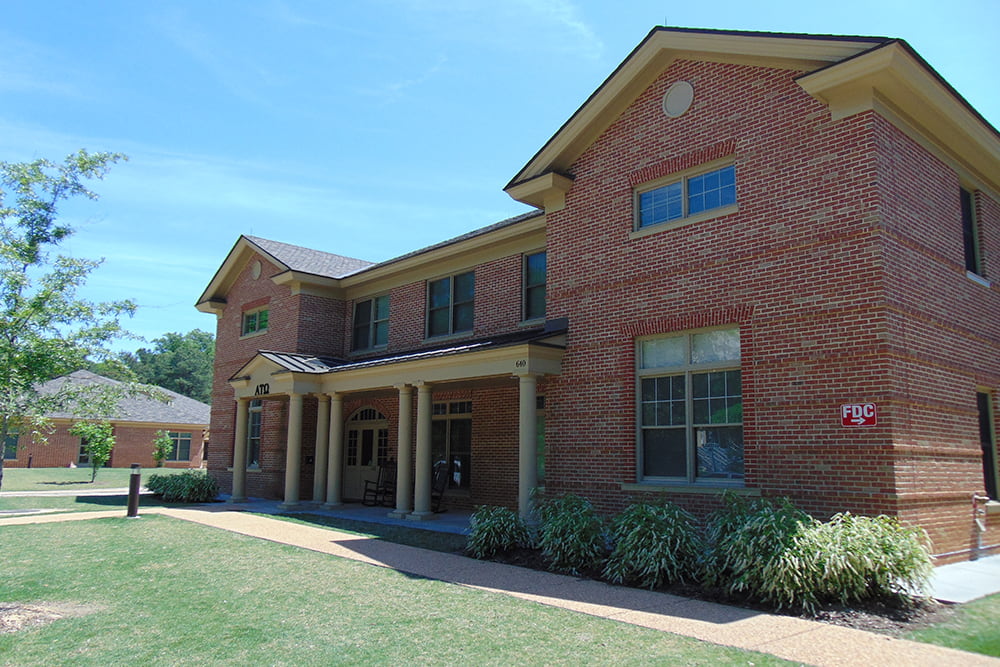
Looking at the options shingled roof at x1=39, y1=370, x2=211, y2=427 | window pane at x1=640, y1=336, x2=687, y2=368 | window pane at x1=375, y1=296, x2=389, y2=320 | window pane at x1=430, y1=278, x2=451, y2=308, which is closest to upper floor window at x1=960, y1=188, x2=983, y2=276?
window pane at x1=640, y1=336, x2=687, y2=368

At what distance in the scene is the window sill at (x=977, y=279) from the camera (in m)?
11.4

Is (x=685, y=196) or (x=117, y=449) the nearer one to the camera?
(x=685, y=196)

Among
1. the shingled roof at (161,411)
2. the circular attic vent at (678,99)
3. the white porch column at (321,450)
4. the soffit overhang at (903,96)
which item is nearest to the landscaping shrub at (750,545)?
the soffit overhang at (903,96)

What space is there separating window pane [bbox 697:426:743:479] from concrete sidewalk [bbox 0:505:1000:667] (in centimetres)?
275

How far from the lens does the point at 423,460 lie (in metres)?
15.1

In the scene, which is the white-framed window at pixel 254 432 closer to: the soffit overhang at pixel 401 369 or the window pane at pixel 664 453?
the soffit overhang at pixel 401 369

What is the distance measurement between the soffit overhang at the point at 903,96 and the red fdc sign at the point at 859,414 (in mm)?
3861

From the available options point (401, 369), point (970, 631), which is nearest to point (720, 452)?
point (970, 631)

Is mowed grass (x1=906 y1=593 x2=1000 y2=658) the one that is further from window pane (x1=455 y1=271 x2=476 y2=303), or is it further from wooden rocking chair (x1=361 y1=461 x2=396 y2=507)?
wooden rocking chair (x1=361 y1=461 x2=396 y2=507)

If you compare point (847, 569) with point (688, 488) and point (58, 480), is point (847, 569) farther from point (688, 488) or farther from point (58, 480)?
point (58, 480)

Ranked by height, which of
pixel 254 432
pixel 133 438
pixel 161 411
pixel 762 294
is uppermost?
pixel 762 294

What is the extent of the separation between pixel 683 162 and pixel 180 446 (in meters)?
42.9

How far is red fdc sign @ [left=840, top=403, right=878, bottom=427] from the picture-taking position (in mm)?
8898

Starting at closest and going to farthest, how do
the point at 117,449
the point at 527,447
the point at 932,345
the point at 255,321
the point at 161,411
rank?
the point at 932,345 < the point at 527,447 < the point at 255,321 < the point at 117,449 < the point at 161,411
